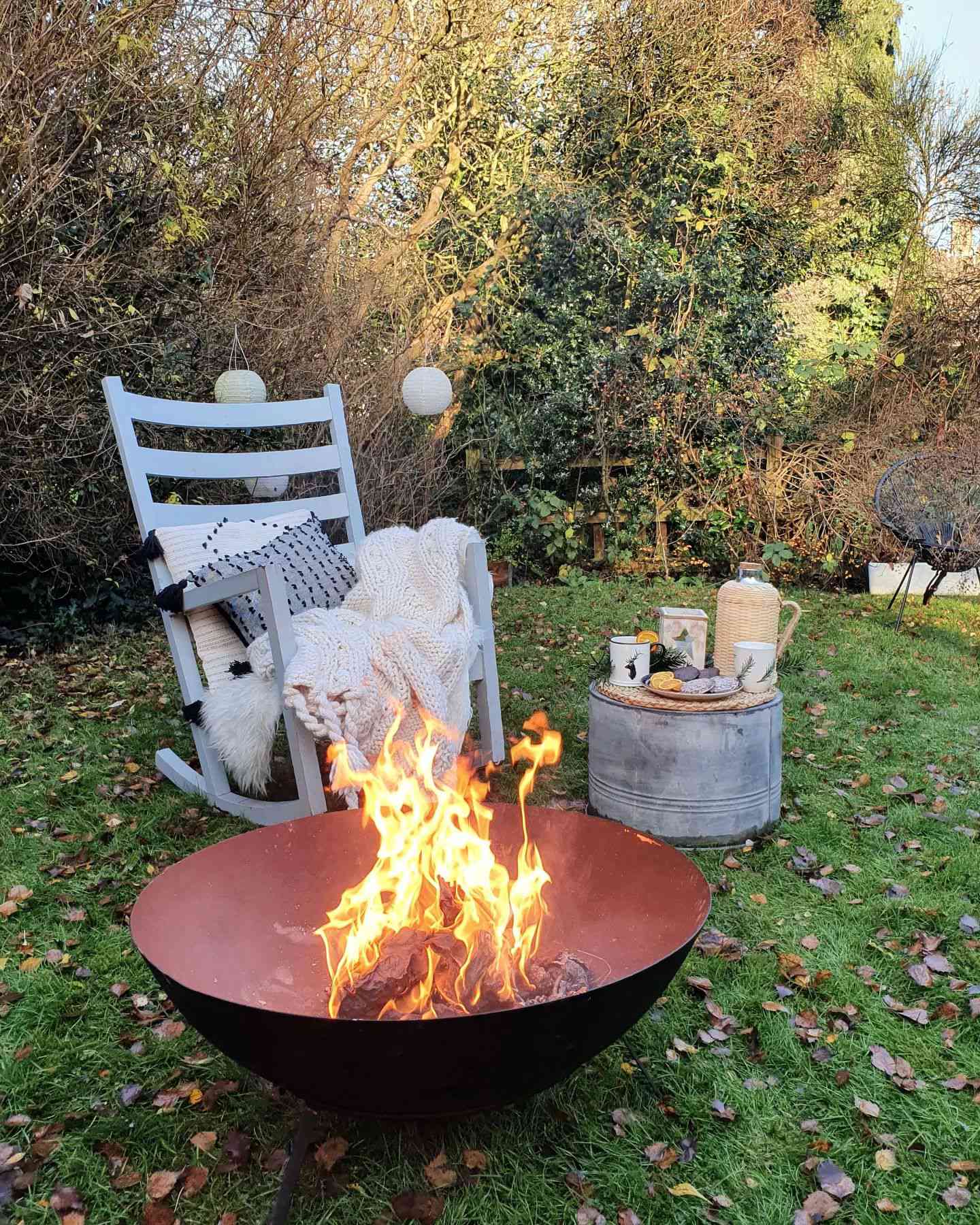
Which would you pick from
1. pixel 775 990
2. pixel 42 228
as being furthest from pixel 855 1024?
pixel 42 228

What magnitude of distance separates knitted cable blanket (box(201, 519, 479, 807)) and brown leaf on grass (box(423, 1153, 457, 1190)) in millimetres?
942

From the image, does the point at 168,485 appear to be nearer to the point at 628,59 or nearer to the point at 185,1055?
the point at 185,1055

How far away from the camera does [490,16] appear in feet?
19.3

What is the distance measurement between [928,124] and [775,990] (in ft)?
21.1

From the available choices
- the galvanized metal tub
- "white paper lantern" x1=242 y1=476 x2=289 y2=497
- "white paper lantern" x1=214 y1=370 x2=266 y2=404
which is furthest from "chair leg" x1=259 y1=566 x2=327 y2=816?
"white paper lantern" x1=214 y1=370 x2=266 y2=404

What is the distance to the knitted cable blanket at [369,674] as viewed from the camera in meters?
2.14

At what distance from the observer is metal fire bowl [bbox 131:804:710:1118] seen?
1.03 metres

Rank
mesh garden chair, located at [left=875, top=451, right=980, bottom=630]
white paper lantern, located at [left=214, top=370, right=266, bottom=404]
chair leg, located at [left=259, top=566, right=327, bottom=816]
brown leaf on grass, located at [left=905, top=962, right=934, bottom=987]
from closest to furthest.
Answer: brown leaf on grass, located at [left=905, top=962, right=934, bottom=987]
chair leg, located at [left=259, top=566, right=327, bottom=816]
white paper lantern, located at [left=214, top=370, right=266, bottom=404]
mesh garden chair, located at [left=875, top=451, right=980, bottom=630]

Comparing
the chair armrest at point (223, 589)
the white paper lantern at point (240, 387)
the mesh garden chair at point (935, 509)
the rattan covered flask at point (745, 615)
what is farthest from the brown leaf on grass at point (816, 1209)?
the mesh garden chair at point (935, 509)

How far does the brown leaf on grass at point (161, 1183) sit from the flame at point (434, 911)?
0.34 m

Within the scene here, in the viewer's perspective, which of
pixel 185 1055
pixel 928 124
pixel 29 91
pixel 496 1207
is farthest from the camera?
pixel 928 124

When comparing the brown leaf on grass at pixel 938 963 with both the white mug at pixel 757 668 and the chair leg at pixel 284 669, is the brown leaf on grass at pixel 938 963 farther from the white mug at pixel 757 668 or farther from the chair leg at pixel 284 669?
the chair leg at pixel 284 669

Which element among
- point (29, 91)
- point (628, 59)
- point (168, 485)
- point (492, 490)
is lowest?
point (492, 490)

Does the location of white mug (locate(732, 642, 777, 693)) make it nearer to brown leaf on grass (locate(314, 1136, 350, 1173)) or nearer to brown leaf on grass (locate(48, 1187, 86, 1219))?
brown leaf on grass (locate(314, 1136, 350, 1173))
